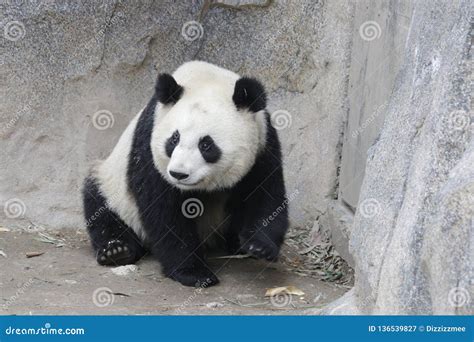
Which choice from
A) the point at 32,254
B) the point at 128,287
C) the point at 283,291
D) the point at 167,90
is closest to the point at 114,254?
the point at 128,287

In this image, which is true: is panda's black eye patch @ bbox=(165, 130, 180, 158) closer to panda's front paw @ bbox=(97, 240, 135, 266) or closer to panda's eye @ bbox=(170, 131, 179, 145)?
panda's eye @ bbox=(170, 131, 179, 145)

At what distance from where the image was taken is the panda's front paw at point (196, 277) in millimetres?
5820

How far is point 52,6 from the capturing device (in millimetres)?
6871

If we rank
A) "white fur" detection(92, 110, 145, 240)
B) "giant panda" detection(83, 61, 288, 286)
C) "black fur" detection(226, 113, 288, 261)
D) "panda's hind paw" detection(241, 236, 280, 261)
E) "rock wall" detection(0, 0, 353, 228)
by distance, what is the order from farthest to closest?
"rock wall" detection(0, 0, 353, 228) → "white fur" detection(92, 110, 145, 240) → "black fur" detection(226, 113, 288, 261) → "panda's hind paw" detection(241, 236, 280, 261) → "giant panda" detection(83, 61, 288, 286)

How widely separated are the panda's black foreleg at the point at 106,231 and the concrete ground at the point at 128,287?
106 millimetres

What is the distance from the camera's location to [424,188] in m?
3.88

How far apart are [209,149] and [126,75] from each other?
213cm

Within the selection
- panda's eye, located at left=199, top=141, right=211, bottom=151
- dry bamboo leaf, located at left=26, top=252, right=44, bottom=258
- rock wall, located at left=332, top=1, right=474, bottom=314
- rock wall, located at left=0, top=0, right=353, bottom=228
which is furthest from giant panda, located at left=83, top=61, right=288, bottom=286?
rock wall, located at left=332, top=1, right=474, bottom=314

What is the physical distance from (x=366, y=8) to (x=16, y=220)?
135 inches

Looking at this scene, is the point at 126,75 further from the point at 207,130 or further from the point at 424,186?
the point at 424,186

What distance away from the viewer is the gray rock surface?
137 inches

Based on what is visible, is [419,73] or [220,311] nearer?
[419,73]

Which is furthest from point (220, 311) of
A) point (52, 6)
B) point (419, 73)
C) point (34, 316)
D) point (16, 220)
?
point (52, 6)

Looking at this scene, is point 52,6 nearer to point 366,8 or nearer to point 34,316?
point 366,8
